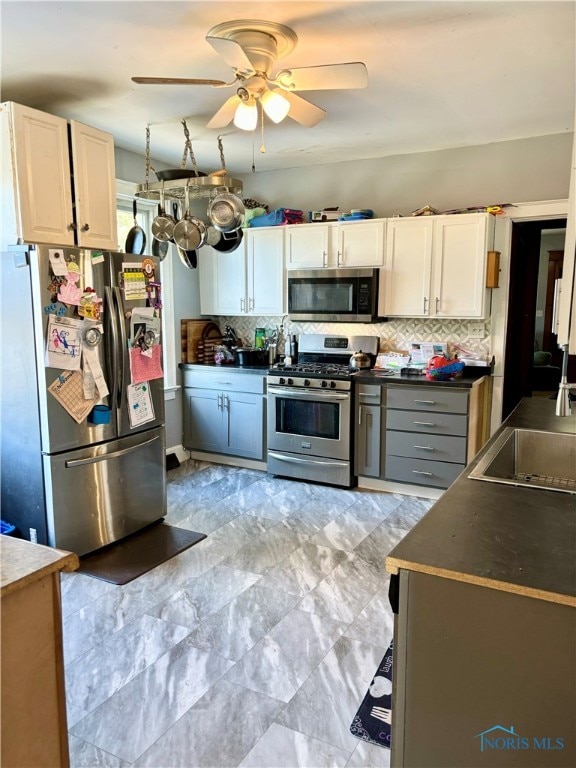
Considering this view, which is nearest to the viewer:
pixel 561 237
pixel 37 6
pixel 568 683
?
pixel 568 683

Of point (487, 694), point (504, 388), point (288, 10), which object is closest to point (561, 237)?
point (504, 388)

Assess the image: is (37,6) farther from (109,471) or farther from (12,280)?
(109,471)

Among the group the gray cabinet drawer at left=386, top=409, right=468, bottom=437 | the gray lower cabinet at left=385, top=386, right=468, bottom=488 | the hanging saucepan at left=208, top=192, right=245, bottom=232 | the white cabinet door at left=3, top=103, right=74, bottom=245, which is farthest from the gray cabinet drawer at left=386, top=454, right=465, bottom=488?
the white cabinet door at left=3, top=103, right=74, bottom=245

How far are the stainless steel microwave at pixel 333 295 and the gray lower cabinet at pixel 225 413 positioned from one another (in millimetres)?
717

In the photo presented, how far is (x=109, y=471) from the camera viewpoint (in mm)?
3250

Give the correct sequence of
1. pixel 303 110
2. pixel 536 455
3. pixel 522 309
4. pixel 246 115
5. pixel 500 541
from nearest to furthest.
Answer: pixel 500 541
pixel 536 455
pixel 246 115
pixel 303 110
pixel 522 309

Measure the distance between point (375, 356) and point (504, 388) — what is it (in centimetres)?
107

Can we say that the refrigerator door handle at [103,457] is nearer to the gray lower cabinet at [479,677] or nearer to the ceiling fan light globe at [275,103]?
the ceiling fan light globe at [275,103]

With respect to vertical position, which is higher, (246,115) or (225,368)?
(246,115)

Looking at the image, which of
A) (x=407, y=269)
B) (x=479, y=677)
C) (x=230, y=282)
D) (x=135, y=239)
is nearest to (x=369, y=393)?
(x=407, y=269)

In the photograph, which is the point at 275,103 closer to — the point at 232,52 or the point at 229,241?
the point at 232,52

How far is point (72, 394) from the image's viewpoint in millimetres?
2998

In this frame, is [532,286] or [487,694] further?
[532,286]

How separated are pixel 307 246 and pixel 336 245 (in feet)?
0.86
